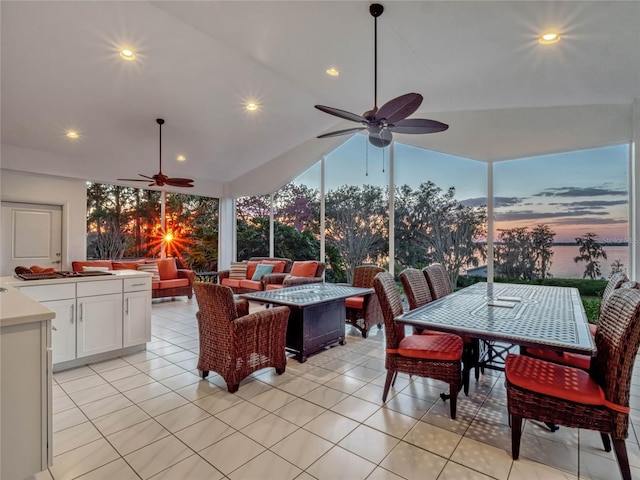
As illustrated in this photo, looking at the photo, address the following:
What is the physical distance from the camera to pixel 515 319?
2.26 m

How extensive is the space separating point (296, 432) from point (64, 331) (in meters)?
2.49

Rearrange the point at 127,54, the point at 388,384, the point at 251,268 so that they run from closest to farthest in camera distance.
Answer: the point at 388,384 → the point at 127,54 → the point at 251,268

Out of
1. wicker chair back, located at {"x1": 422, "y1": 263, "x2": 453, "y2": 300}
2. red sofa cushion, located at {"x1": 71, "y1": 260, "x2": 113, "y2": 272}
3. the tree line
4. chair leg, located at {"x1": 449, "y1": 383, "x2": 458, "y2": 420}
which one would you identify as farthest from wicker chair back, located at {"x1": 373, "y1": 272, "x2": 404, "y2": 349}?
red sofa cushion, located at {"x1": 71, "y1": 260, "x2": 113, "y2": 272}

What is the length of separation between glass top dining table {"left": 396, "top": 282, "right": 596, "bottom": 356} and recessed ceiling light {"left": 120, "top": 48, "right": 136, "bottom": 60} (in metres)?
4.14

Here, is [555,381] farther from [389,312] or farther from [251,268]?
[251,268]

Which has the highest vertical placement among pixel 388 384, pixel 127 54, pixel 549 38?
pixel 127 54

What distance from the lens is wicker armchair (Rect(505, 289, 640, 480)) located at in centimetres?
167

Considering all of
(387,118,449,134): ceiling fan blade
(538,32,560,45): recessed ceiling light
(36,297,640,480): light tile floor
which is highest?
(538,32,560,45): recessed ceiling light

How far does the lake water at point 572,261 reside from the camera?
409cm

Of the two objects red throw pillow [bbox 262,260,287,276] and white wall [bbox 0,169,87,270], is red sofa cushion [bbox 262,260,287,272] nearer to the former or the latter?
red throw pillow [bbox 262,260,287,276]

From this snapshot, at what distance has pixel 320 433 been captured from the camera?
2.15 m

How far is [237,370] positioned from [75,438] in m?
1.11

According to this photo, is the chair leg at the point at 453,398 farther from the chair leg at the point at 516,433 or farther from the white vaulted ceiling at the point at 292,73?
the white vaulted ceiling at the point at 292,73

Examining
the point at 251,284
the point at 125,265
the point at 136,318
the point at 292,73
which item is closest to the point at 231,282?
the point at 251,284
